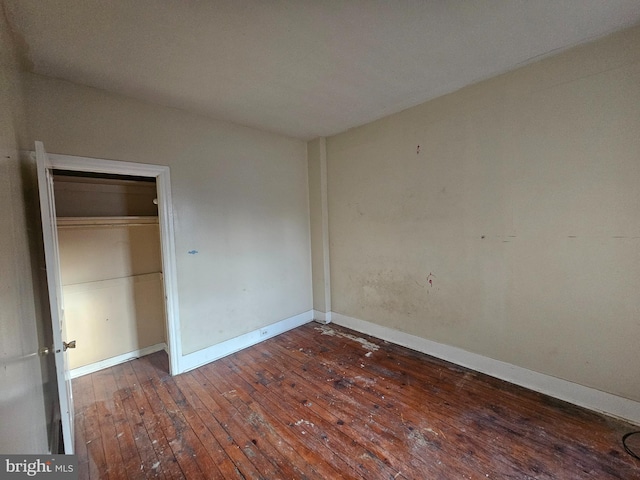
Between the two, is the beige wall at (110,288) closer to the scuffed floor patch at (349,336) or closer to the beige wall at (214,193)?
the beige wall at (214,193)

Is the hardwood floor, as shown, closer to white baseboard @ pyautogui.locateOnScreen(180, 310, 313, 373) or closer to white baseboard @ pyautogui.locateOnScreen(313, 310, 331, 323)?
white baseboard @ pyautogui.locateOnScreen(180, 310, 313, 373)

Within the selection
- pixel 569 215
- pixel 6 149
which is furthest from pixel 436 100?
pixel 6 149

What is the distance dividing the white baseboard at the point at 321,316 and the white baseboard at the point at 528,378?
0.84m

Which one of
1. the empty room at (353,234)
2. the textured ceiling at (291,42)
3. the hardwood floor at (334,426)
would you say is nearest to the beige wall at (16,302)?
the empty room at (353,234)

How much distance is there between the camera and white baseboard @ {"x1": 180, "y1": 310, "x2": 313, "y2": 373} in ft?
9.25

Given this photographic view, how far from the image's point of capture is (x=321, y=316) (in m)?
4.04

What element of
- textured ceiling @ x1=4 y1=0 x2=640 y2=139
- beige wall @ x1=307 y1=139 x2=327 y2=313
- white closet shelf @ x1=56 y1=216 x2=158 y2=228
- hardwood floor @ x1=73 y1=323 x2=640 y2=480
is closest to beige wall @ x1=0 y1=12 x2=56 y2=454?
textured ceiling @ x1=4 y1=0 x2=640 y2=139

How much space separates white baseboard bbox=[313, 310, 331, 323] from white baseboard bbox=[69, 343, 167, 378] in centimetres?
205

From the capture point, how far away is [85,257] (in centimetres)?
282

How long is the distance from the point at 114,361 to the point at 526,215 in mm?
4379

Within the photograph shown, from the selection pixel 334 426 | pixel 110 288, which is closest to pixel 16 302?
pixel 110 288

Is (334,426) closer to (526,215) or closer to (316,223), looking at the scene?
(526,215)

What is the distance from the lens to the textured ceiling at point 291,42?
4.90 feet

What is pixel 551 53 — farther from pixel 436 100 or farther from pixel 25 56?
pixel 25 56
